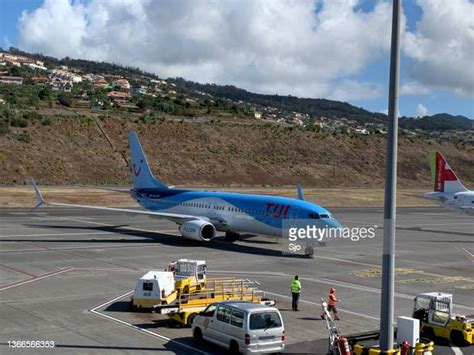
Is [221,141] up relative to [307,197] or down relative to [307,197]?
up

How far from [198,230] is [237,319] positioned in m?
25.7

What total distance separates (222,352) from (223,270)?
15629mm

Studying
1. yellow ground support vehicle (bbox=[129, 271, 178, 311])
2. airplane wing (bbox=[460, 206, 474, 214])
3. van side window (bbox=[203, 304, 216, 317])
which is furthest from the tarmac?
airplane wing (bbox=[460, 206, 474, 214])

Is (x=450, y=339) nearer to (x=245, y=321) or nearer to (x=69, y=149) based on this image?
(x=245, y=321)

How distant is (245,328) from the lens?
1834 centimetres

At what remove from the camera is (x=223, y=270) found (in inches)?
1372

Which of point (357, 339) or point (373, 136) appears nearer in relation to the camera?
point (357, 339)

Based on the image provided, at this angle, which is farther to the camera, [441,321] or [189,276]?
[189,276]

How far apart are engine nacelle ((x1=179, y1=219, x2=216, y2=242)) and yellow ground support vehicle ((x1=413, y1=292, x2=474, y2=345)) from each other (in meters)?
23.3

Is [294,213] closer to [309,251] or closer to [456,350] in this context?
[309,251]

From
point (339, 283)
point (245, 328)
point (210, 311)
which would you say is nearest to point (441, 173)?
point (339, 283)

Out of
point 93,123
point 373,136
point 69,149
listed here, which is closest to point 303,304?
point 69,149

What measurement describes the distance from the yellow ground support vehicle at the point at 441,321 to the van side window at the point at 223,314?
7218 millimetres

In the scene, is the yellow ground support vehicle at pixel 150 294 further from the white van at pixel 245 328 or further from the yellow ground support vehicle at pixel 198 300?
the white van at pixel 245 328
